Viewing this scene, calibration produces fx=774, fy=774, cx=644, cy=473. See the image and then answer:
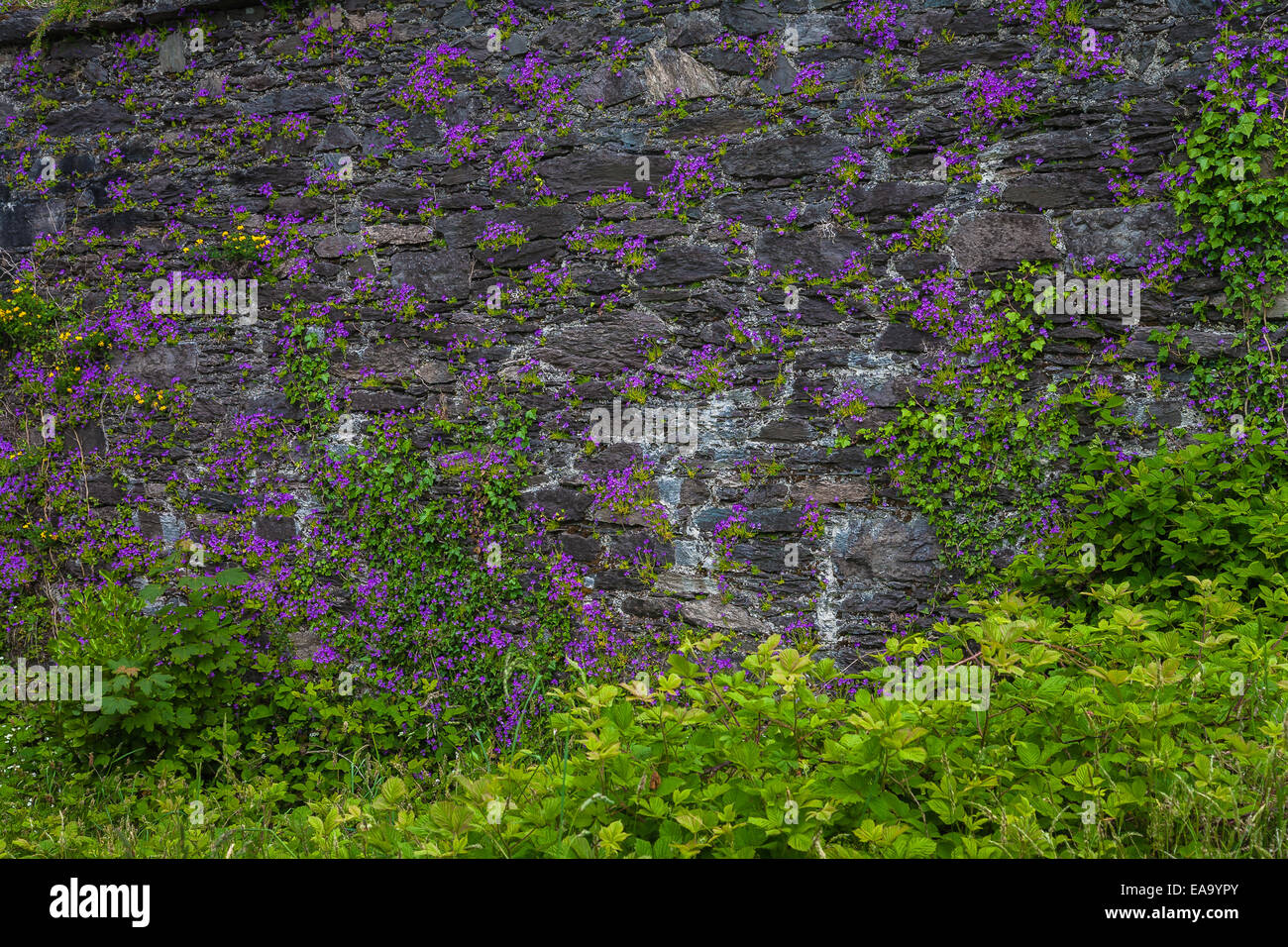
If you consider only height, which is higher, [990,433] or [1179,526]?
[990,433]

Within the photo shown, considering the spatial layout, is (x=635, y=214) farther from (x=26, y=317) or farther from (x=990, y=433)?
(x=26, y=317)

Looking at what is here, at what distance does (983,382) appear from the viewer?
3.89 metres

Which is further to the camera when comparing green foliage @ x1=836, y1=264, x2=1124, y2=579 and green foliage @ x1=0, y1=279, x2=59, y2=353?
green foliage @ x1=0, y1=279, x2=59, y2=353

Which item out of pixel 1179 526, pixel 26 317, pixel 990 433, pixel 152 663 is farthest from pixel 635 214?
pixel 26 317

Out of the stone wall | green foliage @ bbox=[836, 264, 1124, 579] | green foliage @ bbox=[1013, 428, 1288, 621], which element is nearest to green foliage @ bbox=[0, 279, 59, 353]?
the stone wall

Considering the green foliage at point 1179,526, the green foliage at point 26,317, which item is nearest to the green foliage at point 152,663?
the green foliage at point 26,317

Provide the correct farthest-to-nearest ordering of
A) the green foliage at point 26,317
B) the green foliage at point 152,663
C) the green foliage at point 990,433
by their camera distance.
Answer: the green foliage at point 26,317
the green foliage at point 152,663
the green foliage at point 990,433

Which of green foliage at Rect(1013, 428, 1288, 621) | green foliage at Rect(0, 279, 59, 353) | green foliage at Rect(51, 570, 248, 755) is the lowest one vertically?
green foliage at Rect(51, 570, 248, 755)

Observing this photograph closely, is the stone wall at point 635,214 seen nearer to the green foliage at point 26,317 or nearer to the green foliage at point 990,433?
the green foliage at point 990,433

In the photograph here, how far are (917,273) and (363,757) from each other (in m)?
3.94

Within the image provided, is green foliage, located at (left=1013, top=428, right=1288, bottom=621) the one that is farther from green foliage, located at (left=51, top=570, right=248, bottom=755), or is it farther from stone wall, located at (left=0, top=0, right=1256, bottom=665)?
green foliage, located at (left=51, top=570, right=248, bottom=755)

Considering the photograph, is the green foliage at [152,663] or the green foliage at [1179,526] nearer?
the green foliage at [1179,526]

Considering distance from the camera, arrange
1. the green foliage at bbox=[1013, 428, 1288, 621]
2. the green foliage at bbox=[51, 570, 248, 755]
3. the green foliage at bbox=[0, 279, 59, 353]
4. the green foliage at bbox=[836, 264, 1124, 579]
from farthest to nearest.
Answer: the green foliage at bbox=[0, 279, 59, 353] < the green foliage at bbox=[51, 570, 248, 755] < the green foliage at bbox=[836, 264, 1124, 579] < the green foliage at bbox=[1013, 428, 1288, 621]
